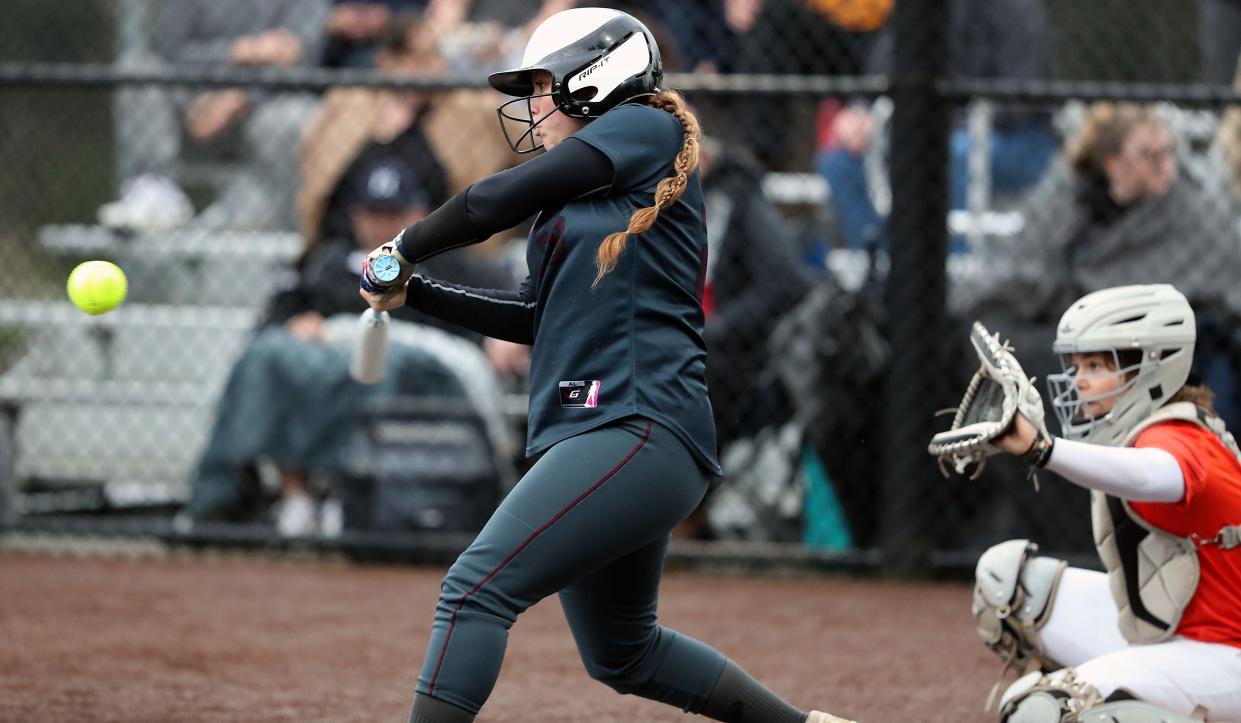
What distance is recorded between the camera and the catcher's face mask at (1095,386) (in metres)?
3.75

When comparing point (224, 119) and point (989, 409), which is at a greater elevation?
point (224, 119)

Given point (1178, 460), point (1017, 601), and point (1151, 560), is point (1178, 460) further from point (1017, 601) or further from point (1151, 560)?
point (1017, 601)

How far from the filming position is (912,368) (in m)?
6.60

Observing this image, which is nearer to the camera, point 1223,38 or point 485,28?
point 1223,38

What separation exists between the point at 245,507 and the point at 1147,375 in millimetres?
4634

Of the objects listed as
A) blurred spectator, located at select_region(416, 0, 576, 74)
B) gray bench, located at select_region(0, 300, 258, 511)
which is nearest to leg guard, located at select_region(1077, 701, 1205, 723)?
blurred spectator, located at select_region(416, 0, 576, 74)

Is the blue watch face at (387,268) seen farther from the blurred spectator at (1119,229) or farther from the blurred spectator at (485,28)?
the blurred spectator at (485,28)

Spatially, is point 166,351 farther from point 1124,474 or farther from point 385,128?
point 1124,474

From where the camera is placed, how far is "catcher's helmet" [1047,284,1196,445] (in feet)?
12.2

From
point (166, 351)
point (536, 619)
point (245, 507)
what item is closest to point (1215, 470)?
point (536, 619)

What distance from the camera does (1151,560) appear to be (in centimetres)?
368

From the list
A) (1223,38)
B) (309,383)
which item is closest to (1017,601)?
(309,383)

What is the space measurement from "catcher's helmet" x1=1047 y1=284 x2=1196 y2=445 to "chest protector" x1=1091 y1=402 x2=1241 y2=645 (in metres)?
0.05

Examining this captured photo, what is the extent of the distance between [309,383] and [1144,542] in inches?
170
